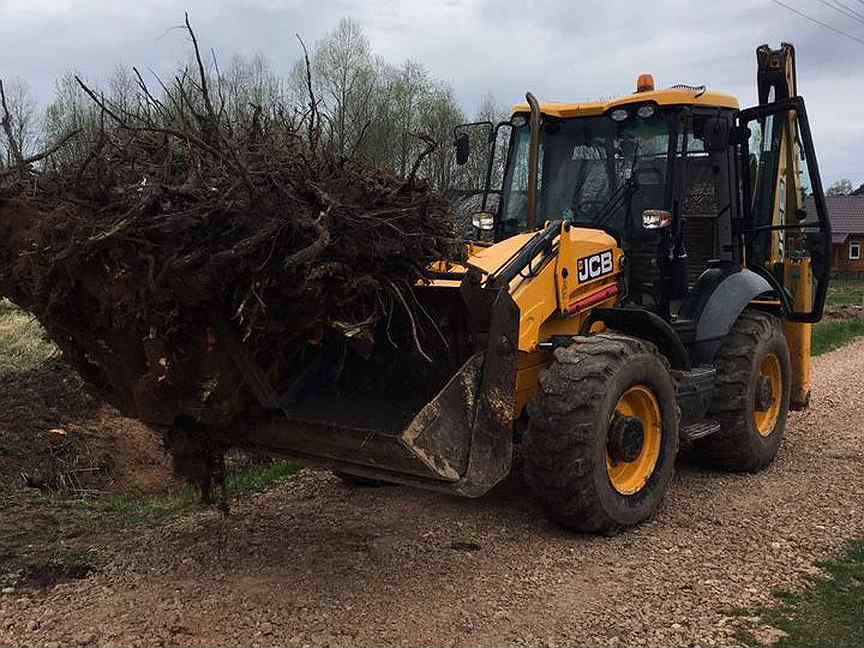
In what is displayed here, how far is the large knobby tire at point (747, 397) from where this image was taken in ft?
21.6

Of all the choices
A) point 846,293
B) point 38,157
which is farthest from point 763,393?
point 846,293

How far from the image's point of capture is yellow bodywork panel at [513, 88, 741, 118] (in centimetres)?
631

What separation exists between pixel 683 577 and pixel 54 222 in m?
3.64

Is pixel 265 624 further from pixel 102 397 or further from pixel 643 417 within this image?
pixel 643 417

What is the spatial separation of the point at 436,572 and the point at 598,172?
3211 millimetres

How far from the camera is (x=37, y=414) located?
8375 millimetres

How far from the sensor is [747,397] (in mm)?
6598

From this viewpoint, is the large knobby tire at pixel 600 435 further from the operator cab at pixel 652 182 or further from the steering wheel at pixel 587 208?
the steering wheel at pixel 587 208

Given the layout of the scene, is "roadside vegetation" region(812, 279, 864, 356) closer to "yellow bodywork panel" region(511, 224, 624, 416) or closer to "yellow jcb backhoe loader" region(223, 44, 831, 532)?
"yellow jcb backhoe loader" region(223, 44, 831, 532)

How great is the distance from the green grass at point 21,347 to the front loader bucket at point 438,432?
5.17 m

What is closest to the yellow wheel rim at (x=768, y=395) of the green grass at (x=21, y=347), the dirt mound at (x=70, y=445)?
the dirt mound at (x=70, y=445)

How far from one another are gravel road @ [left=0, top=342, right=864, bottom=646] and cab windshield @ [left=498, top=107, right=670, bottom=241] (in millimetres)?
2004

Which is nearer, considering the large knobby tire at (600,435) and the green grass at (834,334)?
the large knobby tire at (600,435)

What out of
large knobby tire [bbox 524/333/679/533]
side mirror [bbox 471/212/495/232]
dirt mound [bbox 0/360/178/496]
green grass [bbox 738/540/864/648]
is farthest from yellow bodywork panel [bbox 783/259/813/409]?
dirt mound [bbox 0/360/178/496]
